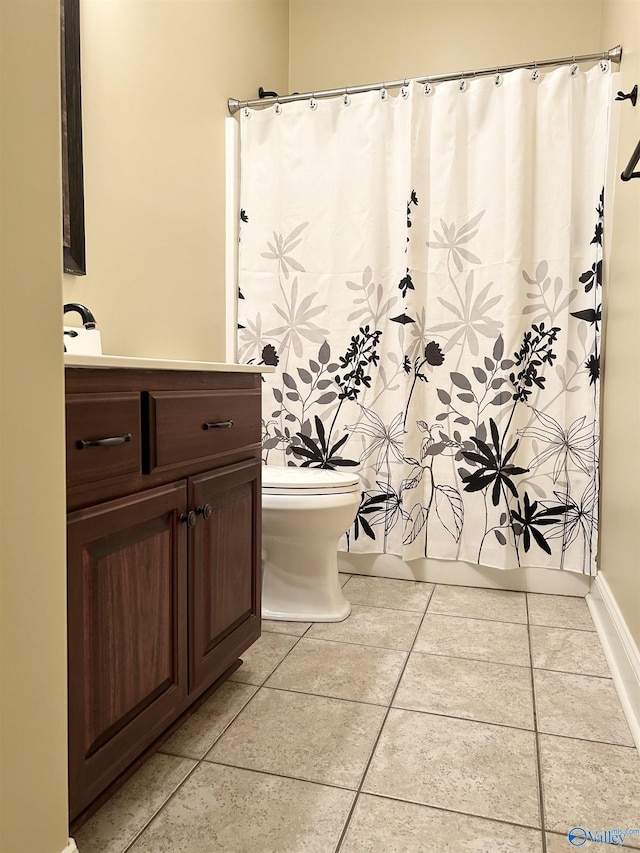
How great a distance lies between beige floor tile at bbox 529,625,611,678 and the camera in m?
1.84

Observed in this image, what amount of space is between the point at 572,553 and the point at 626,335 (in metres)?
0.85

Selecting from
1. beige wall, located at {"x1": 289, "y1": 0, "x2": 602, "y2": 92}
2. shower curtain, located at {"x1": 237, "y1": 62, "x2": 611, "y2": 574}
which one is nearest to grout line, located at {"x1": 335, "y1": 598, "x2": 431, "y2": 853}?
shower curtain, located at {"x1": 237, "y1": 62, "x2": 611, "y2": 574}

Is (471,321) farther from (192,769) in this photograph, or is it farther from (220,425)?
(192,769)

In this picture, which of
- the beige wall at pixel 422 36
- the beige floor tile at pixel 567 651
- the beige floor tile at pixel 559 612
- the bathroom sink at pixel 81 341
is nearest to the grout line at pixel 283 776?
the beige floor tile at pixel 567 651

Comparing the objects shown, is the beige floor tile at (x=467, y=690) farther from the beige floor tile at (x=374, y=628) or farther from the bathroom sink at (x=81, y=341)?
the bathroom sink at (x=81, y=341)

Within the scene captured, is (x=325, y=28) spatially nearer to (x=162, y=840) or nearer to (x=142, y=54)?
(x=142, y=54)

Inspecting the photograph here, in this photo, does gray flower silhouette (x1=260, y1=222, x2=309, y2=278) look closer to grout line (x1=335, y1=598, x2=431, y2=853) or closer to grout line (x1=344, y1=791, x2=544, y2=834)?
grout line (x1=335, y1=598, x2=431, y2=853)

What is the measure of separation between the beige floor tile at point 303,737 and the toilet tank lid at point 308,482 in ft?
2.04

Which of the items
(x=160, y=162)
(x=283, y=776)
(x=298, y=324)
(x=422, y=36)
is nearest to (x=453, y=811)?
(x=283, y=776)

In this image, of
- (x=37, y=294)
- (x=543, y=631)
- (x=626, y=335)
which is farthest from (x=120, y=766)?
(x=626, y=335)

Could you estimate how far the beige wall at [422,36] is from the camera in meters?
2.76

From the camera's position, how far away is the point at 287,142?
262 cm

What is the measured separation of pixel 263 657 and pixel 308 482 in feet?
1.76

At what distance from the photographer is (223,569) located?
1540mm
